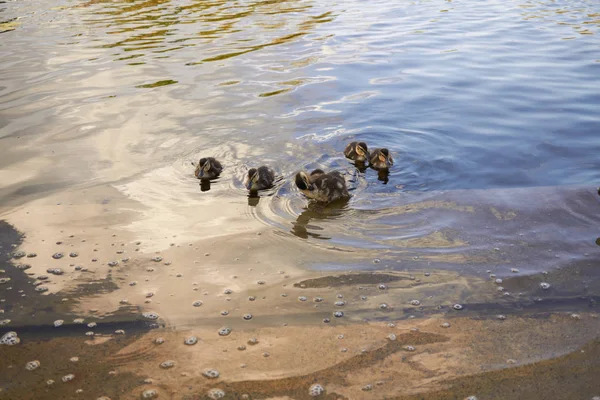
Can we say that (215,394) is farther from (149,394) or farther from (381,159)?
(381,159)

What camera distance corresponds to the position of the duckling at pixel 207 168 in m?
8.01

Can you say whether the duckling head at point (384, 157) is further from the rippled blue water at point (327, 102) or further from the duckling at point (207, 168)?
the duckling at point (207, 168)

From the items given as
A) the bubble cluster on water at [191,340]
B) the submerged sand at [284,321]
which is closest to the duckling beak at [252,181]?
the submerged sand at [284,321]

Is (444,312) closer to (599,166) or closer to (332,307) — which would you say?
(332,307)

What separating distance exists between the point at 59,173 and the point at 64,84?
194 inches

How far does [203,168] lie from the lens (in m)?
8.00

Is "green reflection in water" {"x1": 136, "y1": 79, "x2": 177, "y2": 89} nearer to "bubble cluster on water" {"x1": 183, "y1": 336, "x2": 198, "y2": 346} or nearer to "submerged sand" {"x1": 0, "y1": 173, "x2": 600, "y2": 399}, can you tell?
"submerged sand" {"x1": 0, "y1": 173, "x2": 600, "y2": 399}

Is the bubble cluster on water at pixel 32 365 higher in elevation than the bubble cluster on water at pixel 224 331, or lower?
higher

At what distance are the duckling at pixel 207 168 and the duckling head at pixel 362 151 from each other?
1.83 metres

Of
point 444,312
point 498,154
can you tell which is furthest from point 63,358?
point 498,154

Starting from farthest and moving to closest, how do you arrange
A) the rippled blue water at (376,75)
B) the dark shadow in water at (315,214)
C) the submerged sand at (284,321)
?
the rippled blue water at (376,75), the dark shadow in water at (315,214), the submerged sand at (284,321)

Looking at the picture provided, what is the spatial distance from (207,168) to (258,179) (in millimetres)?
771

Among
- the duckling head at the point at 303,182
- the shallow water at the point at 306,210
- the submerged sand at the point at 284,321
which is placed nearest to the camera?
the submerged sand at the point at 284,321

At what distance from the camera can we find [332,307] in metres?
5.31
